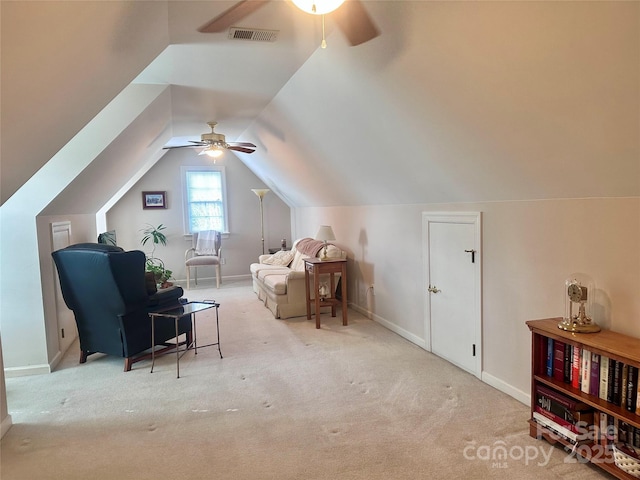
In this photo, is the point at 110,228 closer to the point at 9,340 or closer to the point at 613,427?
the point at 9,340

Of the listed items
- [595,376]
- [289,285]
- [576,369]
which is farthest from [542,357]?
[289,285]

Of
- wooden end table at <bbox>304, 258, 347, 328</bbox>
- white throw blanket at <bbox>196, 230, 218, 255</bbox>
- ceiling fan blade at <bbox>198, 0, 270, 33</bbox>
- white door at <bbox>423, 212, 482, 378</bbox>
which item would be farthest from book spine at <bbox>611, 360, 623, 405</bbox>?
white throw blanket at <bbox>196, 230, 218, 255</bbox>

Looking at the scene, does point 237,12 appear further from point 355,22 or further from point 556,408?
point 556,408

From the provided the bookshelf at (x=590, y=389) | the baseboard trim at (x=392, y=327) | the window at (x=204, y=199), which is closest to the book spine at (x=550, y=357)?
the bookshelf at (x=590, y=389)

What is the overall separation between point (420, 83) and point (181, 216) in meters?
6.34

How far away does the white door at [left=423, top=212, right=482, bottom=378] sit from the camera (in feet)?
10.4

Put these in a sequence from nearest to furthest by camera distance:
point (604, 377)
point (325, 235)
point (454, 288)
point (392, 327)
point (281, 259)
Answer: point (604, 377), point (454, 288), point (392, 327), point (325, 235), point (281, 259)

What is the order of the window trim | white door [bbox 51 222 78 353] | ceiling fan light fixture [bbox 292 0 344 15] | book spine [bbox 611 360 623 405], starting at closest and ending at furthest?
ceiling fan light fixture [bbox 292 0 344 15] → book spine [bbox 611 360 623 405] → white door [bbox 51 222 78 353] → the window trim

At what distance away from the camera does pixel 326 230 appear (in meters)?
5.02

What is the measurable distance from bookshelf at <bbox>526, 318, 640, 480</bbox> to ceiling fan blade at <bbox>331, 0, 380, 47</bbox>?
1.95m

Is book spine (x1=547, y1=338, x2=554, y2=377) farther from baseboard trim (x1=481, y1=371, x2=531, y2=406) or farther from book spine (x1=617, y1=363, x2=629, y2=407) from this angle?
baseboard trim (x1=481, y1=371, x2=531, y2=406)

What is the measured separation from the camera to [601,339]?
201 centimetres

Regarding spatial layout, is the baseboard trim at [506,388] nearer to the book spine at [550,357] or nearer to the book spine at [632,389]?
the book spine at [550,357]

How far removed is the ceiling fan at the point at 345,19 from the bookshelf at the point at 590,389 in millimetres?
1961
